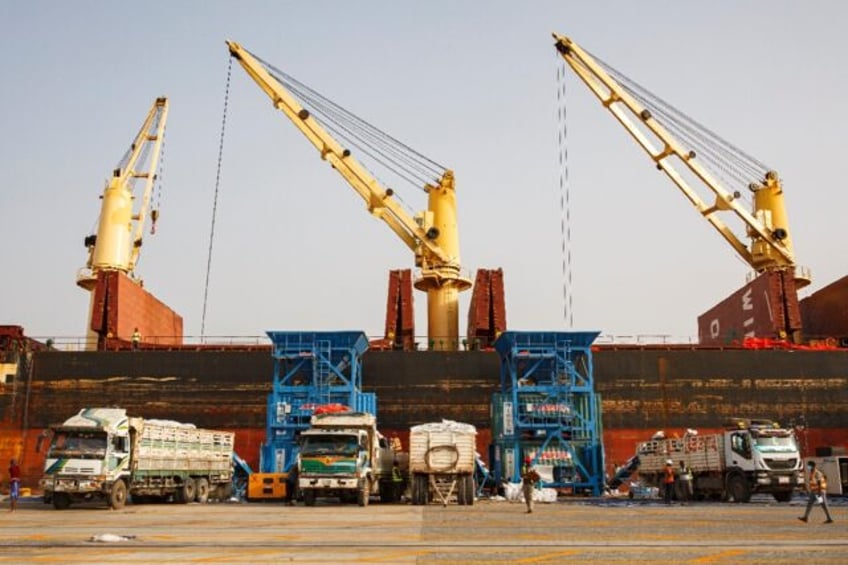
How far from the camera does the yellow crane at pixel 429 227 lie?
56.4 meters

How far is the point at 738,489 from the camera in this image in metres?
28.9

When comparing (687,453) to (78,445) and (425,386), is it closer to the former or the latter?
(425,386)

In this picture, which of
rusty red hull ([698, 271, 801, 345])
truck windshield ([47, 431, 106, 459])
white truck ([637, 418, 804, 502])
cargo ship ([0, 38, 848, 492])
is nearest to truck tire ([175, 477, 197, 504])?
truck windshield ([47, 431, 106, 459])

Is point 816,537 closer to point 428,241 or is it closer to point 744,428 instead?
point 744,428

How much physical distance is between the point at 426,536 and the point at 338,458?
11.3 meters

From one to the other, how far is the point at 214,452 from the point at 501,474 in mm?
13676

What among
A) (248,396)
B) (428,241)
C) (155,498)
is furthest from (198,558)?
(428,241)

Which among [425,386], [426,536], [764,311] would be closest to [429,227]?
[425,386]

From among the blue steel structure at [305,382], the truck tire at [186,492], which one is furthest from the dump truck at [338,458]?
the blue steel structure at [305,382]

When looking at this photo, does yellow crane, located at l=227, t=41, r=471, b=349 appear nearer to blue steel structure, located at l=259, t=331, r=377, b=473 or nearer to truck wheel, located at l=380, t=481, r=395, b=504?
blue steel structure, located at l=259, t=331, r=377, b=473

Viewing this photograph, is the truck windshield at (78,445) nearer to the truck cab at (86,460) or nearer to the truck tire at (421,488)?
the truck cab at (86,460)

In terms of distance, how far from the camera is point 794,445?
29031 millimetres

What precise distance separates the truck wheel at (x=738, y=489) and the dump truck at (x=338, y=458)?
13465mm

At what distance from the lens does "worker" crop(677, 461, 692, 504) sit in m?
30.7
